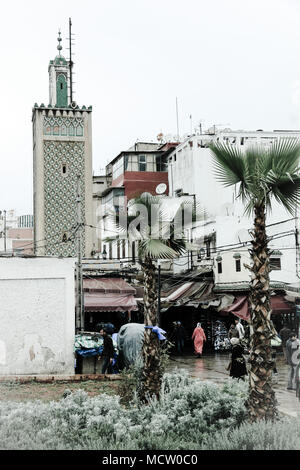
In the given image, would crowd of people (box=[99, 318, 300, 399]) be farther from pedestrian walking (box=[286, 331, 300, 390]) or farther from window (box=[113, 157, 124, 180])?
window (box=[113, 157, 124, 180])

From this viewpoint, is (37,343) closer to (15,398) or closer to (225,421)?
(15,398)

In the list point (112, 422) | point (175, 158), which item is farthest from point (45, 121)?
point (112, 422)

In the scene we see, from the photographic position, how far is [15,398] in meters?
13.5

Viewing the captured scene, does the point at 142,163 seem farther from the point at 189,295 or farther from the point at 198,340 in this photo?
the point at 198,340

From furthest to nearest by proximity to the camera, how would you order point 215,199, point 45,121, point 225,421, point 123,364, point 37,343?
point 45,121
point 215,199
point 37,343
point 123,364
point 225,421

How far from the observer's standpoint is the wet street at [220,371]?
44.5 feet

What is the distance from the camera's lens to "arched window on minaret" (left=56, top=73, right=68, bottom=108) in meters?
51.2

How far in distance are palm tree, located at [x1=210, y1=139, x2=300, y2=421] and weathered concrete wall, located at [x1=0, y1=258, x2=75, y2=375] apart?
9.63 metres

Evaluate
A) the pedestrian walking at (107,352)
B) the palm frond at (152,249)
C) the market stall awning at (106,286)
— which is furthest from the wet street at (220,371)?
the market stall awning at (106,286)

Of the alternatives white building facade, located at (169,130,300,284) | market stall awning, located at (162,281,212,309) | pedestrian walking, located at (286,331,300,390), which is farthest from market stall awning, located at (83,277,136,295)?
pedestrian walking, located at (286,331,300,390)

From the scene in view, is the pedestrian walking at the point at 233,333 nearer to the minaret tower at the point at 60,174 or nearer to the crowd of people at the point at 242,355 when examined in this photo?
the crowd of people at the point at 242,355

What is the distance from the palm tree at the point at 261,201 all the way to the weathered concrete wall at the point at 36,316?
9633 mm

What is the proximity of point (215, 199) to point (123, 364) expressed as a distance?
23572 millimetres

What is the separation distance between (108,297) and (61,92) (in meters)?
27.7
